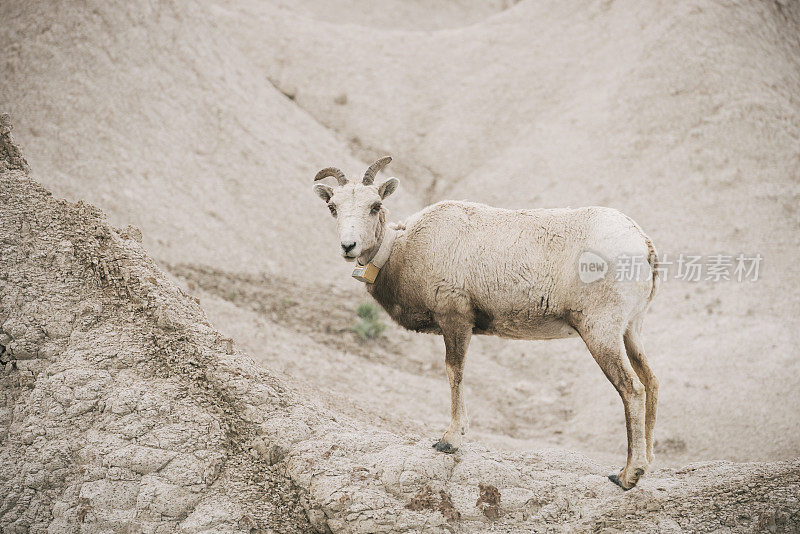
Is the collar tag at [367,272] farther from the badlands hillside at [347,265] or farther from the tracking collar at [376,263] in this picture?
the badlands hillside at [347,265]

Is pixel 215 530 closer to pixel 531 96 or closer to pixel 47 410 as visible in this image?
pixel 47 410

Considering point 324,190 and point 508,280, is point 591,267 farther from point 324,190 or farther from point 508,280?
point 324,190

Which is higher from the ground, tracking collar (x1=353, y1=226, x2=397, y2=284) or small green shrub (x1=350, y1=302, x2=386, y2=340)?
tracking collar (x1=353, y1=226, x2=397, y2=284)

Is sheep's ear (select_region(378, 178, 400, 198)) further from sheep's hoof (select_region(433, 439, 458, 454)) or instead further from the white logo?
sheep's hoof (select_region(433, 439, 458, 454))

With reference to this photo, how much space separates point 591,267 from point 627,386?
1364mm

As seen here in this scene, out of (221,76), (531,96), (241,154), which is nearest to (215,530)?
(241,154)

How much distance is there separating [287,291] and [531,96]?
14.9 meters

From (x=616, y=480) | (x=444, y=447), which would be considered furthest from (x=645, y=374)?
(x=444, y=447)

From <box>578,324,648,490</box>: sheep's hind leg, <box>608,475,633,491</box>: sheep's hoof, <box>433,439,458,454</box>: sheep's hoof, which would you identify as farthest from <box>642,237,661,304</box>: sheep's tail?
<box>433,439,458,454</box>: sheep's hoof

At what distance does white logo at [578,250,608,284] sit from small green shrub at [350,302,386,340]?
9.82 m

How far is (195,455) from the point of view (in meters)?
6.60

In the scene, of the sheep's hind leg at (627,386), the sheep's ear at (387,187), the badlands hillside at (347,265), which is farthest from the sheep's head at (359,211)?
the sheep's hind leg at (627,386)

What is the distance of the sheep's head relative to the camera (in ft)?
24.1

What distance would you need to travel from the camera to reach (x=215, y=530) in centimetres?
596
